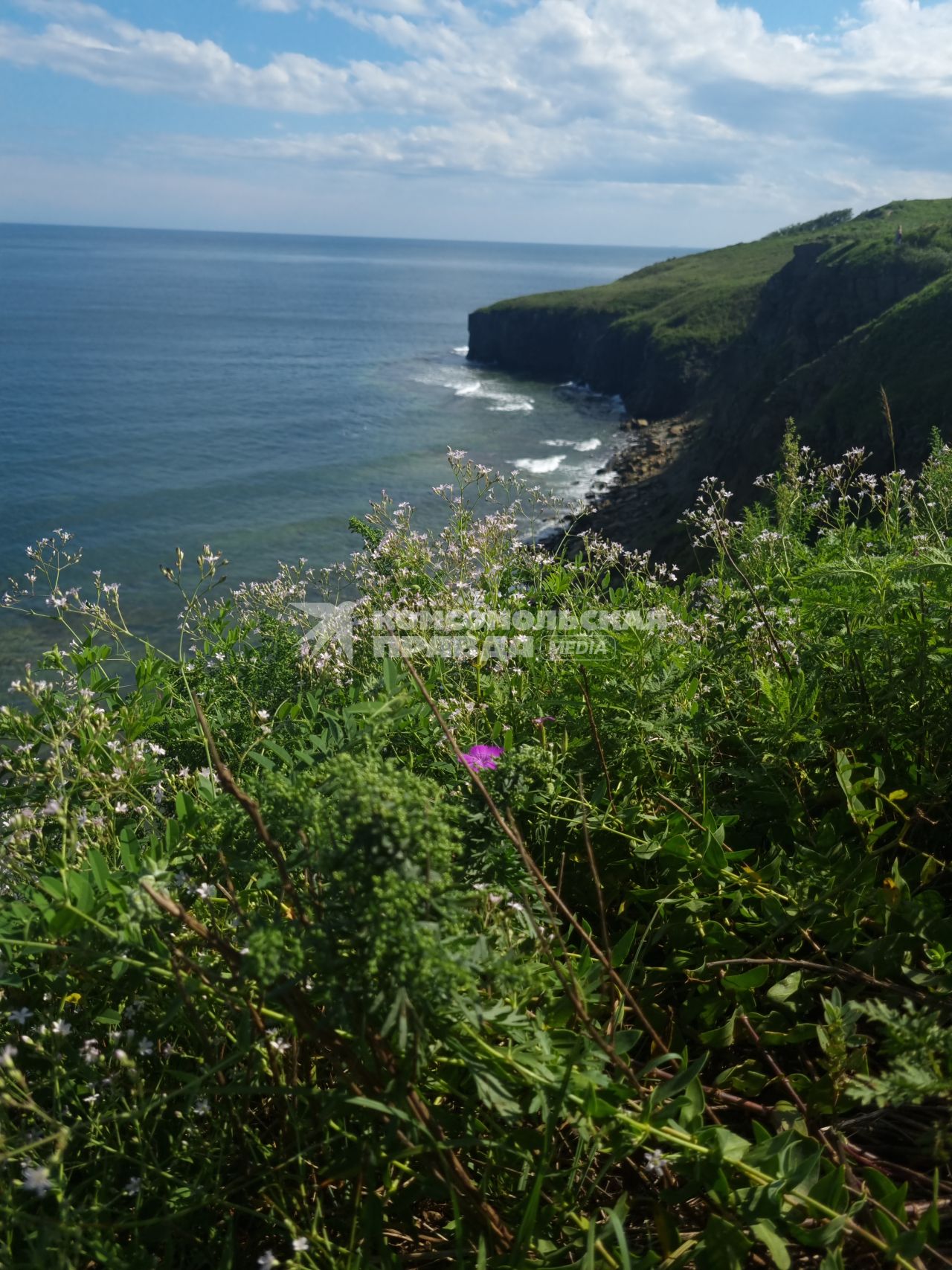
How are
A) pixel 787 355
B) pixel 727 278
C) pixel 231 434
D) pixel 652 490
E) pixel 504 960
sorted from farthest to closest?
pixel 727 278 < pixel 231 434 < pixel 787 355 < pixel 652 490 < pixel 504 960

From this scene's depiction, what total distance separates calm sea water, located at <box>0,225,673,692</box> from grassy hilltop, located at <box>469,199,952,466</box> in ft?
21.3

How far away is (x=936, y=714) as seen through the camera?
9.27 feet

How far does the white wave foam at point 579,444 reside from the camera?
6775 centimetres

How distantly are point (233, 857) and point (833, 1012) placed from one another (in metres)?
1.43

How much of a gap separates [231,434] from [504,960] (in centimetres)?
7208

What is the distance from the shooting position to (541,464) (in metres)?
62.5

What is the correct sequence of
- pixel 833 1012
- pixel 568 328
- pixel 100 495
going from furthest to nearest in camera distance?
pixel 568 328, pixel 100 495, pixel 833 1012

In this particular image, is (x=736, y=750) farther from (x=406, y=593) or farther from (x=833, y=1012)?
(x=406, y=593)

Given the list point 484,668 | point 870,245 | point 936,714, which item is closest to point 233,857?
point 484,668

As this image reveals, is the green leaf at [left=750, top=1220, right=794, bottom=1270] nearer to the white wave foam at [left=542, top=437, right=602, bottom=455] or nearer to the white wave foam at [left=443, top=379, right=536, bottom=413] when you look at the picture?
the white wave foam at [left=542, top=437, right=602, bottom=455]

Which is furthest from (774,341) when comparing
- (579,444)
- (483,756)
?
(483,756)

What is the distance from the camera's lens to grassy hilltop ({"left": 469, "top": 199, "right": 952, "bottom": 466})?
45188mm

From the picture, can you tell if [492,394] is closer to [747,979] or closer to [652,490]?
[652,490]

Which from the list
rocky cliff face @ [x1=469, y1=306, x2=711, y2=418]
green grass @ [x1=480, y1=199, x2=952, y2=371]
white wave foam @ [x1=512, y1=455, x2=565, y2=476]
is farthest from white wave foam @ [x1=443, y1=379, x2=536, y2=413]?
white wave foam @ [x1=512, y1=455, x2=565, y2=476]
